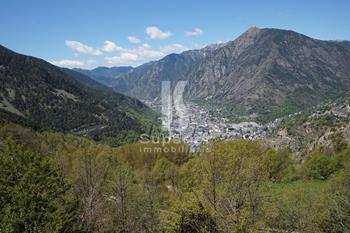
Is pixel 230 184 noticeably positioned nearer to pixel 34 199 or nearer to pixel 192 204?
pixel 192 204

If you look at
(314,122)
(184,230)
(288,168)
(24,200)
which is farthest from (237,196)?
(314,122)

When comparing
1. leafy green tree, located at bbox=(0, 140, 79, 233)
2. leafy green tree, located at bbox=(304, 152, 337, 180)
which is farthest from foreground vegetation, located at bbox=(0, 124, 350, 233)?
leafy green tree, located at bbox=(304, 152, 337, 180)

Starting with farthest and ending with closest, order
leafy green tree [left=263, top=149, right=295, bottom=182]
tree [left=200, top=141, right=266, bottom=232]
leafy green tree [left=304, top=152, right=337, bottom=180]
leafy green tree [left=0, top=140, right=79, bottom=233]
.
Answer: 1. leafy green tree [left=263, top=149, right=295, bottom=182]
2. leafy green tree [left=304, top=152, right=337, bottom=180]
3. tree [left=200, top=141, right=266, bottom=232]
4. leafy green tree [left=0, top=140, right=79, bottom=233]

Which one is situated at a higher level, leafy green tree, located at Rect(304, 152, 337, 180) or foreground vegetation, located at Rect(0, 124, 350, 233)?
foreground vegetation, located at Rect(0, 124, 350, 233)

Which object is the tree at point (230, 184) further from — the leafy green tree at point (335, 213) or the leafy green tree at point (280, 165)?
the leafy green tree at point (280, 165)

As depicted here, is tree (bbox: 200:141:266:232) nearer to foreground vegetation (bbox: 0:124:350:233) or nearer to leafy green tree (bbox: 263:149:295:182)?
foreground vegetation (bbox: 0:124:350:233)

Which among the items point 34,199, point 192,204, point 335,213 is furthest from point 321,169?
point 34,199


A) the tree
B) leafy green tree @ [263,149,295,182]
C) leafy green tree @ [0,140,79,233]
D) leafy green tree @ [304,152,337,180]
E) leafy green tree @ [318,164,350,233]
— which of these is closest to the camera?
leafy green tree @ [0,140,79,233]

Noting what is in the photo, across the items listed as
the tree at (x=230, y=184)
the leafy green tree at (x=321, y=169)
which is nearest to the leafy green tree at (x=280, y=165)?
the leafy green tree at (x=321, y=169)

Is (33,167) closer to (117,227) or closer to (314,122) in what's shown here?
(117,227)

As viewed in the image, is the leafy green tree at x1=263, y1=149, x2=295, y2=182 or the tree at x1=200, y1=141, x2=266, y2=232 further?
the leafy green tree at x1=263, y1=149, x2=295, y2=182
